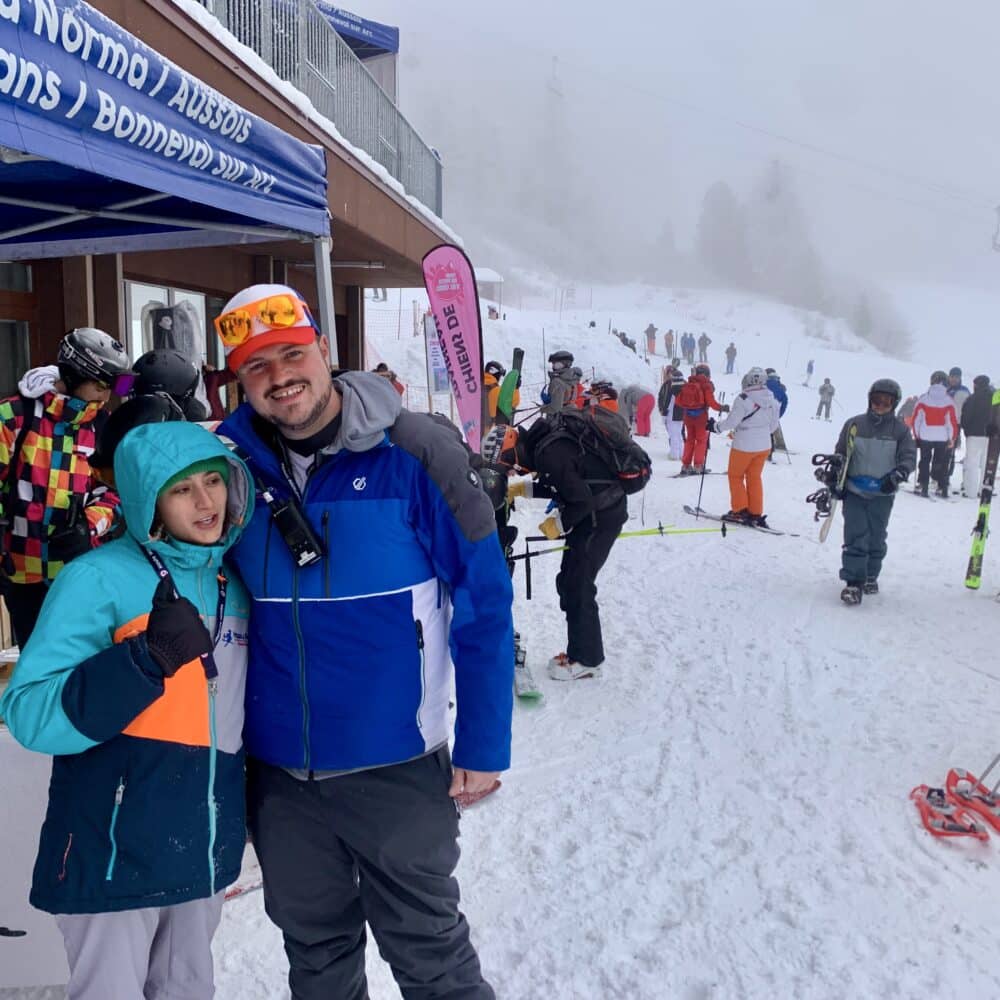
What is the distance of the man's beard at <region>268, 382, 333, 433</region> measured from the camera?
1.82 m

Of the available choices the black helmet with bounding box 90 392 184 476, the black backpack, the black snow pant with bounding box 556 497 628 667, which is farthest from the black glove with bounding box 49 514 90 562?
the black snow pant with bounding box 556 497 628 667

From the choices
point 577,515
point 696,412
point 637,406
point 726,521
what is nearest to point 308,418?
point 577,515

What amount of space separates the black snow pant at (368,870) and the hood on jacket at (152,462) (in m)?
0.70

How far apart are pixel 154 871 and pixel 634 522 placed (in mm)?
8953

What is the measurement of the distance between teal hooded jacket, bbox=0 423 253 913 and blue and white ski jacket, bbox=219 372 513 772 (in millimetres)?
116

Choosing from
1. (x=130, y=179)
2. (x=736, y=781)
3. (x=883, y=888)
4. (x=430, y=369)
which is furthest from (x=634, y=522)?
(x=130, y=179)

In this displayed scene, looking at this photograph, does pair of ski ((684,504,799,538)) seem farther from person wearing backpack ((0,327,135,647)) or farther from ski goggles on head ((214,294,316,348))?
ski goggles on head ((214,294,316,348))

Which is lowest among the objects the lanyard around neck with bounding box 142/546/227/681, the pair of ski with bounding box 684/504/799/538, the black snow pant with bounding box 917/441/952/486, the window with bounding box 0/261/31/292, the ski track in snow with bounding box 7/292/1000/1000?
the ski track in snow with bounding box 7/292/1000/1000

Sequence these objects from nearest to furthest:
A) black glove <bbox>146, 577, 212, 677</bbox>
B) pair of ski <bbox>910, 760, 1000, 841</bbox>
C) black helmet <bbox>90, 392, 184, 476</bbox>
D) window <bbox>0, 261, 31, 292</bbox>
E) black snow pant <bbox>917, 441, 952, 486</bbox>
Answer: black glove <bbox>146, 577, 212, 677</bbox>, black helmet <bbox>90, 392, 184, 476</bbox>, pair of ski <bbox>910, 760, 1000, 841</bbox>, window <bbox>0, 261, 31, 292</bbox>, black snow pant <bbox>917, 441, 952, 486</bbox>

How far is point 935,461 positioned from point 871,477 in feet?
23.6

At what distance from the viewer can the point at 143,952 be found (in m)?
1.76

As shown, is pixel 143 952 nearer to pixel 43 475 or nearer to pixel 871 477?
pixel 43 475

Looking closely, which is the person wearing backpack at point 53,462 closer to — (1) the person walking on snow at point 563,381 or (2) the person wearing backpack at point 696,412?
(1) the person walking on snow at point 563,381

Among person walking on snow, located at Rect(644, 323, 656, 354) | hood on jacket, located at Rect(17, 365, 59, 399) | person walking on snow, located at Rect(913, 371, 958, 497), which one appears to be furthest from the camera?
person walking on snow, located at Rect(644, 323, 656, 354)
